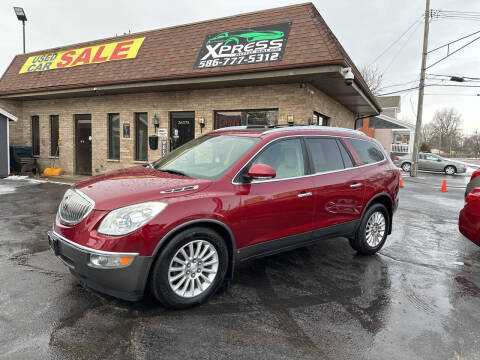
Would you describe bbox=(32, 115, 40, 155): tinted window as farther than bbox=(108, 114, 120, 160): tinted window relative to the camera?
Yes

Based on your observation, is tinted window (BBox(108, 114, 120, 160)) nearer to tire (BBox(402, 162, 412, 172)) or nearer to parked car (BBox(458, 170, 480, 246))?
parked car (BBox(458, 170, 480, 246))

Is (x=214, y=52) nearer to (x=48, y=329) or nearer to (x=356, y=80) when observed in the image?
(x=356, y=80)

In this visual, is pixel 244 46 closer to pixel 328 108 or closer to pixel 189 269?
pixel 328 108

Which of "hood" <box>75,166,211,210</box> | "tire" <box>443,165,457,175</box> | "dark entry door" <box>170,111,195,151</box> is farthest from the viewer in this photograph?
"tire" <box>443,165,457,175</box>

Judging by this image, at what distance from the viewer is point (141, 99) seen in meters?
12.6

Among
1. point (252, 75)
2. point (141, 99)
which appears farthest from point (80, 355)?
point (141, 99)

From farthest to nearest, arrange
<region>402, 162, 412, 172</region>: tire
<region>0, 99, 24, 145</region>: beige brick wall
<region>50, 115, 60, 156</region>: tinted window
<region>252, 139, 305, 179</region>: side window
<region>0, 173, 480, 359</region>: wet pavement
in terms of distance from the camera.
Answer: <region>402, 162, 412, 172</region>: tire < <region>0, 99, 24, 145</region>: beige brick wall < <region>50, 115, 60, 156</region>: tinted window < <region>252, 139, 305, 179</region>: side window < <region>0, 173, 480, 359</region>: wet pavement

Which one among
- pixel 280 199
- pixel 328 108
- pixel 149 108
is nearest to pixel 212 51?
pixel 149 108

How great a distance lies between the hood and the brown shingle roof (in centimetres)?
641

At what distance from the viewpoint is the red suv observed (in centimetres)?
289

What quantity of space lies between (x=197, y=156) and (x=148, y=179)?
0.85m

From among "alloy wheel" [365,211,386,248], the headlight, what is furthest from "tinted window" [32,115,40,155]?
"alloy wheel" [365,211,386,248]

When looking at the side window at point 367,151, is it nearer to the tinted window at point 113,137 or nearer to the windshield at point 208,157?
the windshield at point 208,157

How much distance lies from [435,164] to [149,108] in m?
21.6
